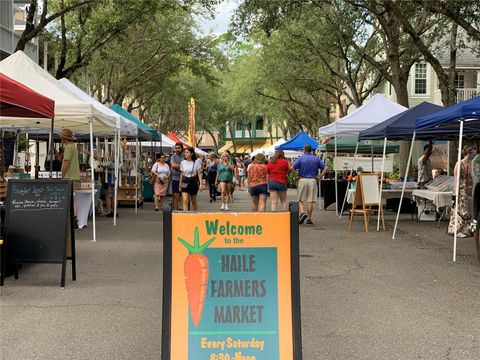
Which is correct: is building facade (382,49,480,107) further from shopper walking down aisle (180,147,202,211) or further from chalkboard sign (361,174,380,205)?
shopper walking down aisle (180,147,202,211)

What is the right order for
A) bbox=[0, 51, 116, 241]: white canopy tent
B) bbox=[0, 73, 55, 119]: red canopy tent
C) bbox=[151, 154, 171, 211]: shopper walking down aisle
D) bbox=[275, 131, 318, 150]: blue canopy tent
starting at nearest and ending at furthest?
bbox=[0, 73, 55, 119]: red canopy tent → bbox=[0, 51, 116, 241]: white canopy tent → bbox=[151, 154, 171, 211]: shopper walking down aisle → bbox=[275, 131, 318, 150]: blue canopy tent

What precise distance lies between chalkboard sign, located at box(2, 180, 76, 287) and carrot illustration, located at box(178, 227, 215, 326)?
152 inches

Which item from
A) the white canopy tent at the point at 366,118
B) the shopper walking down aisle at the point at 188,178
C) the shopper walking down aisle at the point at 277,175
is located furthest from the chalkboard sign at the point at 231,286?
the white canopy tent at the point at 366,118

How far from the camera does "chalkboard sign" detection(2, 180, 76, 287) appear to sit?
7602 mm

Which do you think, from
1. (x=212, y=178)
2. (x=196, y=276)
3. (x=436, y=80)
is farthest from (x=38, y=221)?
(x=436, y=80)

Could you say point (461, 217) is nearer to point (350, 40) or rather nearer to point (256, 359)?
point (256, 359)

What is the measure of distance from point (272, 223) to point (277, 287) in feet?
1.30

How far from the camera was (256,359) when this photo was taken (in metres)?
4.00

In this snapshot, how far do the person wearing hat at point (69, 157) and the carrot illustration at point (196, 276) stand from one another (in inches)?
351

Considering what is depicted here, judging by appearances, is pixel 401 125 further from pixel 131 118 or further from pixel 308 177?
pixel 131 118

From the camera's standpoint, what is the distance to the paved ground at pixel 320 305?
538cm

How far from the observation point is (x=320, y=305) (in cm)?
693

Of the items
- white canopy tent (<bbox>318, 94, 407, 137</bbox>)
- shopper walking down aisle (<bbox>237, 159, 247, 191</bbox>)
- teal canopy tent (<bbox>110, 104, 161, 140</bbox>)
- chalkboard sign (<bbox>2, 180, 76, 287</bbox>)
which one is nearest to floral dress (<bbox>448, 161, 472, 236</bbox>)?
white canopy tent (<bbox>318, 94, 407, 137</bbox>)

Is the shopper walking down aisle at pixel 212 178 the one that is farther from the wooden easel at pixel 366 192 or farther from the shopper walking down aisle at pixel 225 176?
the wooden easel at pixel 366 192
